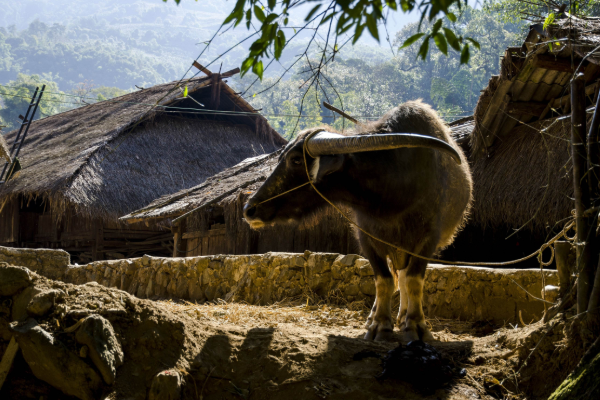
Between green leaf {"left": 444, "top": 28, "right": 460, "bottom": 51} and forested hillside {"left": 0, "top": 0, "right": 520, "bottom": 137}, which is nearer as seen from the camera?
green leaf {"left": 444, "top": 28, "right": 460, "bottom": 51}

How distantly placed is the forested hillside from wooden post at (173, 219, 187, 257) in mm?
3468

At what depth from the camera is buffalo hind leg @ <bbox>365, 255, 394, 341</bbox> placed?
12.1ft

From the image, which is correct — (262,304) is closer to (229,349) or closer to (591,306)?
(229,349)

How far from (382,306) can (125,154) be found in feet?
38.1

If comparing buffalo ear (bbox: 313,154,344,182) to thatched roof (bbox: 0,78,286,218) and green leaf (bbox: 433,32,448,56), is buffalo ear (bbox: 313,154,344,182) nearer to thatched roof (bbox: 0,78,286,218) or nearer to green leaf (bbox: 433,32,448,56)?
green leaf (bbox: 433,32,448,56)

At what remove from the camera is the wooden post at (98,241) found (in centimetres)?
1367

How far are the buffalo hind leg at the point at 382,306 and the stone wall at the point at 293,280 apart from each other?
0.93 m

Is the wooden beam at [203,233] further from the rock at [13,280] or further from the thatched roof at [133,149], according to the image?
the rock at [13,280]

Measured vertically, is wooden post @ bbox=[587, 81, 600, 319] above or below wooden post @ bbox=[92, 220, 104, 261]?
above

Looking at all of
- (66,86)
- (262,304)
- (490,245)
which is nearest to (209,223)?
(262,304)

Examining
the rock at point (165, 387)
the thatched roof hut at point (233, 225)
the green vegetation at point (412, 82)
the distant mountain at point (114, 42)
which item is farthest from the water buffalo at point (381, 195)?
the distant mountain at point (114, 42)

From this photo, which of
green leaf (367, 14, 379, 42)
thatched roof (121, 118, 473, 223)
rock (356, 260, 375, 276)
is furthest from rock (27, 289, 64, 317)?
thatched roof (121, 118, 473, 223)

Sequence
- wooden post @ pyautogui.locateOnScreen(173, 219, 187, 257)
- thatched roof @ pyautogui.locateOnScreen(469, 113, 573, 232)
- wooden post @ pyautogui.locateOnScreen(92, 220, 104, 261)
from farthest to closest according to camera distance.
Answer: wooden post @ pyautogui.locateOnScreen(92, 220, 104, 261)
wooden post @ pyautogui.locateOnScreen(173, 219, 187, 257)
thatched roof @ pyautogui.locateOnScreen(469, 113, 573, 232)

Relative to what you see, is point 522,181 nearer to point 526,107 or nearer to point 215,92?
point 526,107
